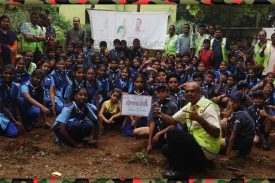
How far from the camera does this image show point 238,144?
504cm

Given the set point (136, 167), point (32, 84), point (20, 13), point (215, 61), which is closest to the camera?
point (136, 167)

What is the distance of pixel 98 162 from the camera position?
478 cm

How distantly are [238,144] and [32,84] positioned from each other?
2990 millimetres

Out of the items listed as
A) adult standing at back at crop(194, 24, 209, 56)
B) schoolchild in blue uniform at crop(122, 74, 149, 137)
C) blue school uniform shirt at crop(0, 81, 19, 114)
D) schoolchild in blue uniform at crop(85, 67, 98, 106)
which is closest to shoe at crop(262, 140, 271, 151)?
schoolchild in blue uniform at crop(122, 74, 149, 137)

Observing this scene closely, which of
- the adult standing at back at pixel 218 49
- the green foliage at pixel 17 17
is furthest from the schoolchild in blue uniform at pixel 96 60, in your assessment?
the green foliage at pixel 17 17

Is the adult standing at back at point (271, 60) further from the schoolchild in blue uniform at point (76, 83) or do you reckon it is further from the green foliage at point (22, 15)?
the green foliage at point (22, 15)

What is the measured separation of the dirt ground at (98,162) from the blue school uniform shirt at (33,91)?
0.62 meters

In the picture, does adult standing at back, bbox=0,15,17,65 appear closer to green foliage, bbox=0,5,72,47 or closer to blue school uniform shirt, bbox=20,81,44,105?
blue school uniform shirt, bbox=20,81,44,105

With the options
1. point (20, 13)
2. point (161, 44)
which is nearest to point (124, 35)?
point (161, 44)

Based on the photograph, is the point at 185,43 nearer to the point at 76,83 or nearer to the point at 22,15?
the point at 76,83

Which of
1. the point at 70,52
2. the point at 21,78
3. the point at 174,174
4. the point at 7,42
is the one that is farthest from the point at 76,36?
the point at 174,174

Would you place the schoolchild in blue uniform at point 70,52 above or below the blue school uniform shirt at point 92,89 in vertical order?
above

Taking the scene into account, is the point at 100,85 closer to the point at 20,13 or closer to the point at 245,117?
the point at 245,117

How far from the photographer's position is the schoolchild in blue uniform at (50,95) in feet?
21.7
